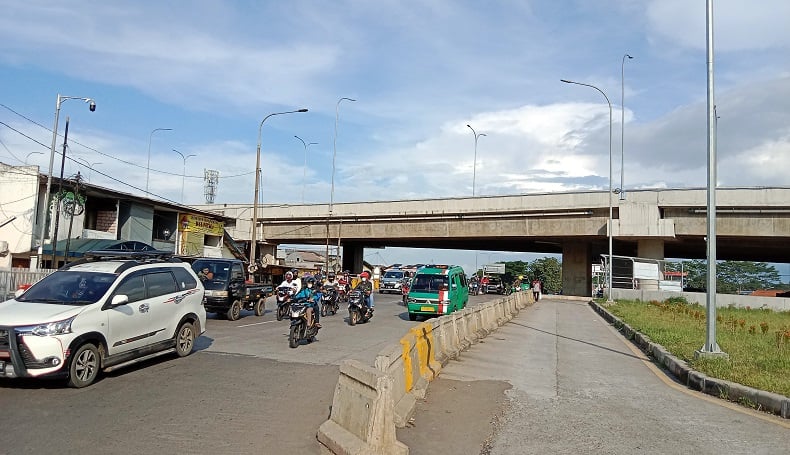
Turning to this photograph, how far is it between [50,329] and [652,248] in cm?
4309

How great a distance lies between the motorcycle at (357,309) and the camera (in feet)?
64.2

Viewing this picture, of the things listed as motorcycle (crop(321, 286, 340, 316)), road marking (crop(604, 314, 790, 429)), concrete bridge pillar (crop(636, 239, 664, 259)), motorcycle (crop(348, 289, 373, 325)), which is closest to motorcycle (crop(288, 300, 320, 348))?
motorcycle (crop(348, 289, 373, 325))

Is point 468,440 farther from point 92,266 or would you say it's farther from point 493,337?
point 493,337

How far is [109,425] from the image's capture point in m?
6.59

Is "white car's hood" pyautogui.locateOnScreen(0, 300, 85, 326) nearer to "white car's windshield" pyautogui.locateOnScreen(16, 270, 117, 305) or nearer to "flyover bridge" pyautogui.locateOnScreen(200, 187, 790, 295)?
"white car's windshield" pyautogui.locateOnScreen(16, 270, 117, 305)

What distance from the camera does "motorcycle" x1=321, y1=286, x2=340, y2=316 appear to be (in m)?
23.0

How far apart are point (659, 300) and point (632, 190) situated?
859 cm

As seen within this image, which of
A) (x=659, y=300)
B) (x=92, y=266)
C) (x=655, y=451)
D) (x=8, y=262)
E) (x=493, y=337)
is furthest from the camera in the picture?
(x=659, y=300)

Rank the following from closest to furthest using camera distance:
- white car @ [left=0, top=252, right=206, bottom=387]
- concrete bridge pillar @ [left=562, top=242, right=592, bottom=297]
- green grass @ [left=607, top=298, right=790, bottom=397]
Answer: white car @ [left=0, top=252, right=206, bottom=387] → green grass @ [left=607, top=298, right=790, bottom=397] → concrete bridge pillar @ [left=562, top=242, right=592, bottom=297]

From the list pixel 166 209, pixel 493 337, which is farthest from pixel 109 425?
pixel 166 209

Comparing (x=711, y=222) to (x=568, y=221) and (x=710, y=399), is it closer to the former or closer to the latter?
(x=710, y=399)

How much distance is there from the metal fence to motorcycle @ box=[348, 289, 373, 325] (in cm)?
993

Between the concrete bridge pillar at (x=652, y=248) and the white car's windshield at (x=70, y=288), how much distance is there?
135ft

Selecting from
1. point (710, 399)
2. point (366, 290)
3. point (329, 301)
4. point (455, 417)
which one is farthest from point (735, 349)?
point (329, 301)
